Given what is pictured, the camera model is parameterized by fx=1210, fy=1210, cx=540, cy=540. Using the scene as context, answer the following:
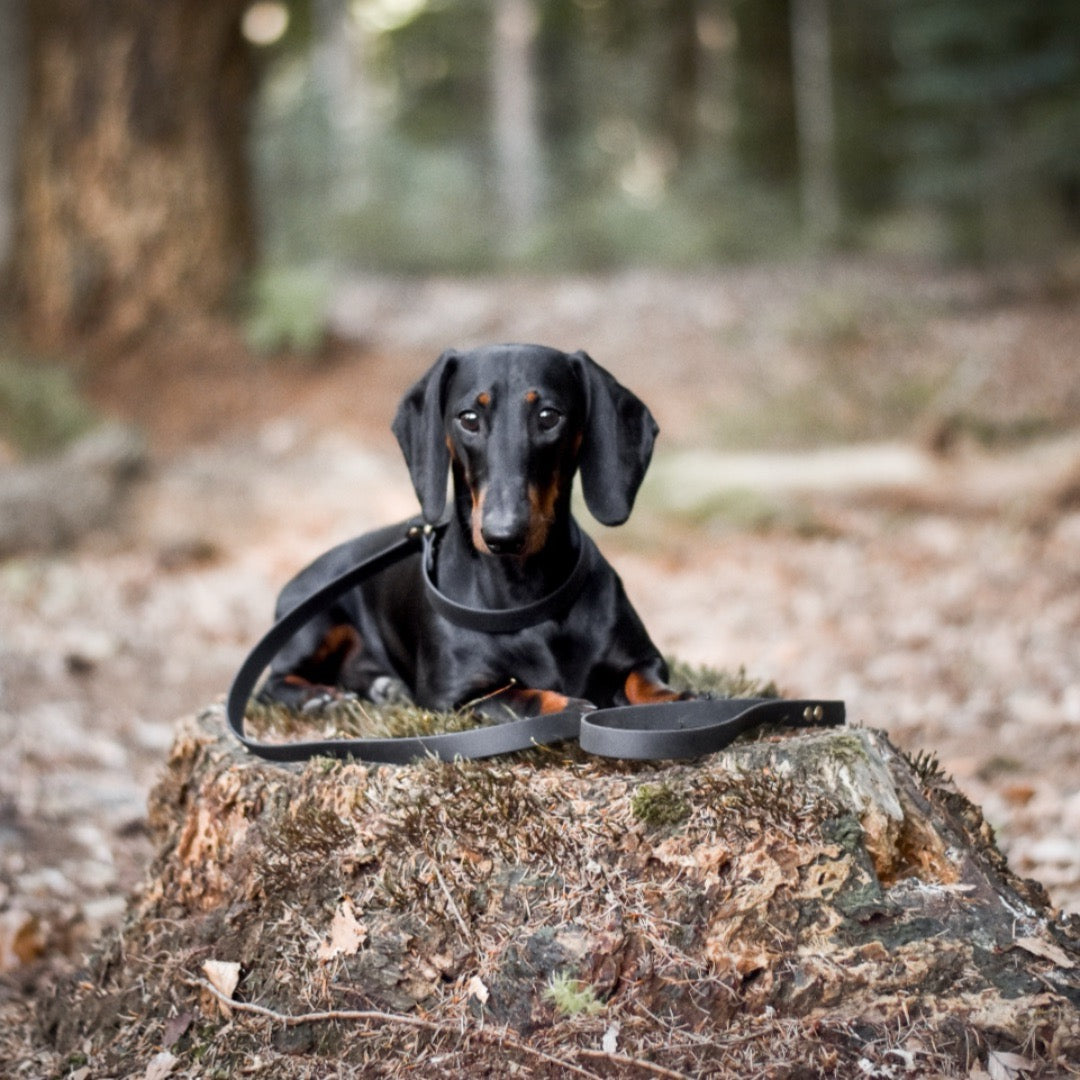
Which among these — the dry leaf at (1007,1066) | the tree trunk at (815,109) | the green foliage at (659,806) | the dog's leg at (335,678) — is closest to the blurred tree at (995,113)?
the tree trunk at (815,109)

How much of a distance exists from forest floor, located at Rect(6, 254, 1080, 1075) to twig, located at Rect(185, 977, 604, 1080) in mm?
1080

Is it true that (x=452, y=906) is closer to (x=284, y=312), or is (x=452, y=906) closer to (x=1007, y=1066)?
(x=1007, y=1066)

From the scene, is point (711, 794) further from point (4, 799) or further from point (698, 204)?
point (698, 204)

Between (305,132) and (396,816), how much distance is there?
18.8 m

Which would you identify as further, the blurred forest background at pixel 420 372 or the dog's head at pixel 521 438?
the blurred forest background at pixel 420 372

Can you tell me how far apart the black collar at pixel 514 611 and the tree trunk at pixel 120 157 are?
7.81 m

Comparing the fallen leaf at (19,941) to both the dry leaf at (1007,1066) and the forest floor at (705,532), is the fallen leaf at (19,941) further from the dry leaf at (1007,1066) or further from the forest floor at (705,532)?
the dry leaf at (1007,1066)

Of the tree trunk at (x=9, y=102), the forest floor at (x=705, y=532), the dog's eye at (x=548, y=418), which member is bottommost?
the dog's eye at (x=548, y=418)

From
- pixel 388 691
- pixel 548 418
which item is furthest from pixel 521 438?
pixel 388 691

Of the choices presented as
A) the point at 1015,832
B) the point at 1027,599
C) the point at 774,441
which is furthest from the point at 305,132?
the point at 1015,832

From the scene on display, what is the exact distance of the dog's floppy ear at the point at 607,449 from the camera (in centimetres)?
305

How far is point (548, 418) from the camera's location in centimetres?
292

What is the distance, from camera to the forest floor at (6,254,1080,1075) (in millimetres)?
5094

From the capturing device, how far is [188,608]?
734 cm
